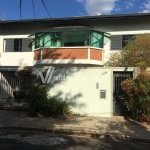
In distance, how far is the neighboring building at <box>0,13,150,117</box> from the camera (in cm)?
1075

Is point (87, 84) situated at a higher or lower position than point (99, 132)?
higher

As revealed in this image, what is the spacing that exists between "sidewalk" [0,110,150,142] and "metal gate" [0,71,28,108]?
5.13ft

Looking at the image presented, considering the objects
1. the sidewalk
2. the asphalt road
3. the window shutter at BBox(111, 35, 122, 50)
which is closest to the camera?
the asphalt road

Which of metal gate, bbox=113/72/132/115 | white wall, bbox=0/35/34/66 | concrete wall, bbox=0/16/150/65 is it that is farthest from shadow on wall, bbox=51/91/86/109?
white wall, bbox=0/35/34/66

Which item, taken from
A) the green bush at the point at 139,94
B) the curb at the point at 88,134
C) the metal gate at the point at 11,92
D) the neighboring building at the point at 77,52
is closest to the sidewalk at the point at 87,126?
the curb at the point at 88,134

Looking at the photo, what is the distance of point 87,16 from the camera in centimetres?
1664

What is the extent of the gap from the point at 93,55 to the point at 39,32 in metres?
4.87

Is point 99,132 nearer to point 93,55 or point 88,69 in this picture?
point 88,69

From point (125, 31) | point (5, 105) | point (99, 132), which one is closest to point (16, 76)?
point (5, 105)

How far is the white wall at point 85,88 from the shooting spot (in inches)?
419

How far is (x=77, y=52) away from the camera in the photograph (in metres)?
15.6

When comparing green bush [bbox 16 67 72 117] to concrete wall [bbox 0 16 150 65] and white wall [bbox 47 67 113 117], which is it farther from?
concrete wall [bbox 0 16 150 65]

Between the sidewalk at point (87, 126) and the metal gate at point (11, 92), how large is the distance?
1.56 meters

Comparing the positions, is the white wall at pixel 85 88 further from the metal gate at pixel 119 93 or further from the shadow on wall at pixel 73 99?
the metal gate at pixel 119 93
